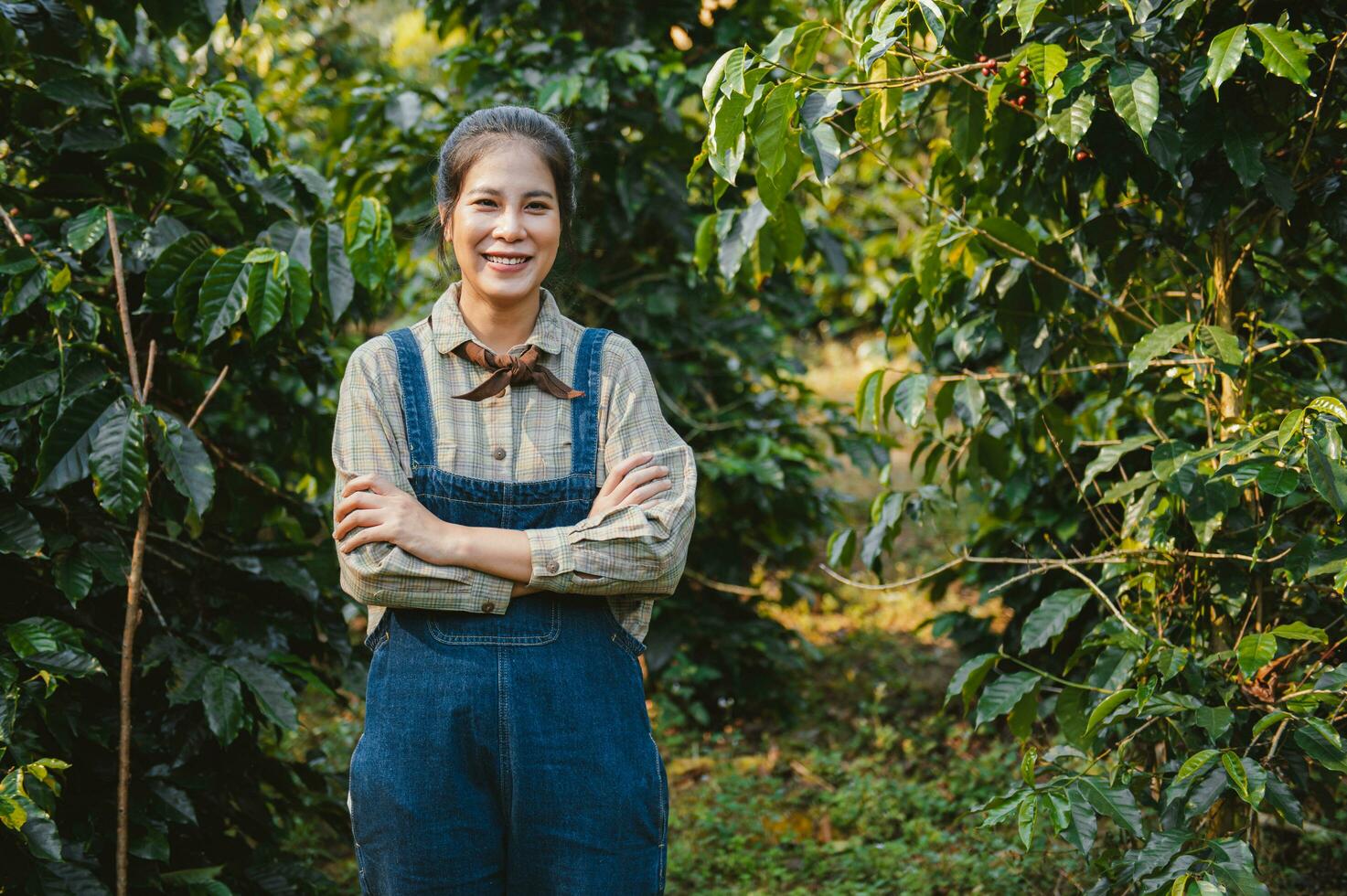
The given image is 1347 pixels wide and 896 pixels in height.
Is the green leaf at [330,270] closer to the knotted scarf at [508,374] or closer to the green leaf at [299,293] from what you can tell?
the green leaf at [299,293]

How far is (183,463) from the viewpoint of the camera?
206cm

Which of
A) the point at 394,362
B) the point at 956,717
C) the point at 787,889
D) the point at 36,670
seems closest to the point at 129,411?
the point at 36,670

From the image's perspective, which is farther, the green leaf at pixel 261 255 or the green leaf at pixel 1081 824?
the green leaf at pixel 261 255

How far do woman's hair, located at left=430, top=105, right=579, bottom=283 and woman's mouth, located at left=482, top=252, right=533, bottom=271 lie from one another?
0.12 metres

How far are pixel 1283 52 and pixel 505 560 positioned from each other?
1.31 meters

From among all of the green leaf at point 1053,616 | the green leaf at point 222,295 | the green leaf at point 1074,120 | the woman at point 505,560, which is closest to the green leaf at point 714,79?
the woman at point 505,560

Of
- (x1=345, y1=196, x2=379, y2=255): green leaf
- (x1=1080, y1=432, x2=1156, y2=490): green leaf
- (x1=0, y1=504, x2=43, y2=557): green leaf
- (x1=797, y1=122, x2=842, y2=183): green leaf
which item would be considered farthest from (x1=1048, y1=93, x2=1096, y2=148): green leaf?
(x1=0, y1=504, x2=43, y2=557): green leaf

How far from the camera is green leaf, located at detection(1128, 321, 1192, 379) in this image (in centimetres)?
204

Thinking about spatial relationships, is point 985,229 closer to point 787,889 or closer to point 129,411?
point 129,411

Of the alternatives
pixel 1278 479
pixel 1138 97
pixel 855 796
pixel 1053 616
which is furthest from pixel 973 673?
pixel 855 796

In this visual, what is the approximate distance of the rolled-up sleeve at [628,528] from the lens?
156 centimetres

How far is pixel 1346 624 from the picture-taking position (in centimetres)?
219

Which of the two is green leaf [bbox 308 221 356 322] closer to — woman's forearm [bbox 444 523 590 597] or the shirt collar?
the shirt collar

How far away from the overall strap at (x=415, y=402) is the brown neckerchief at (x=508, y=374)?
5cm
